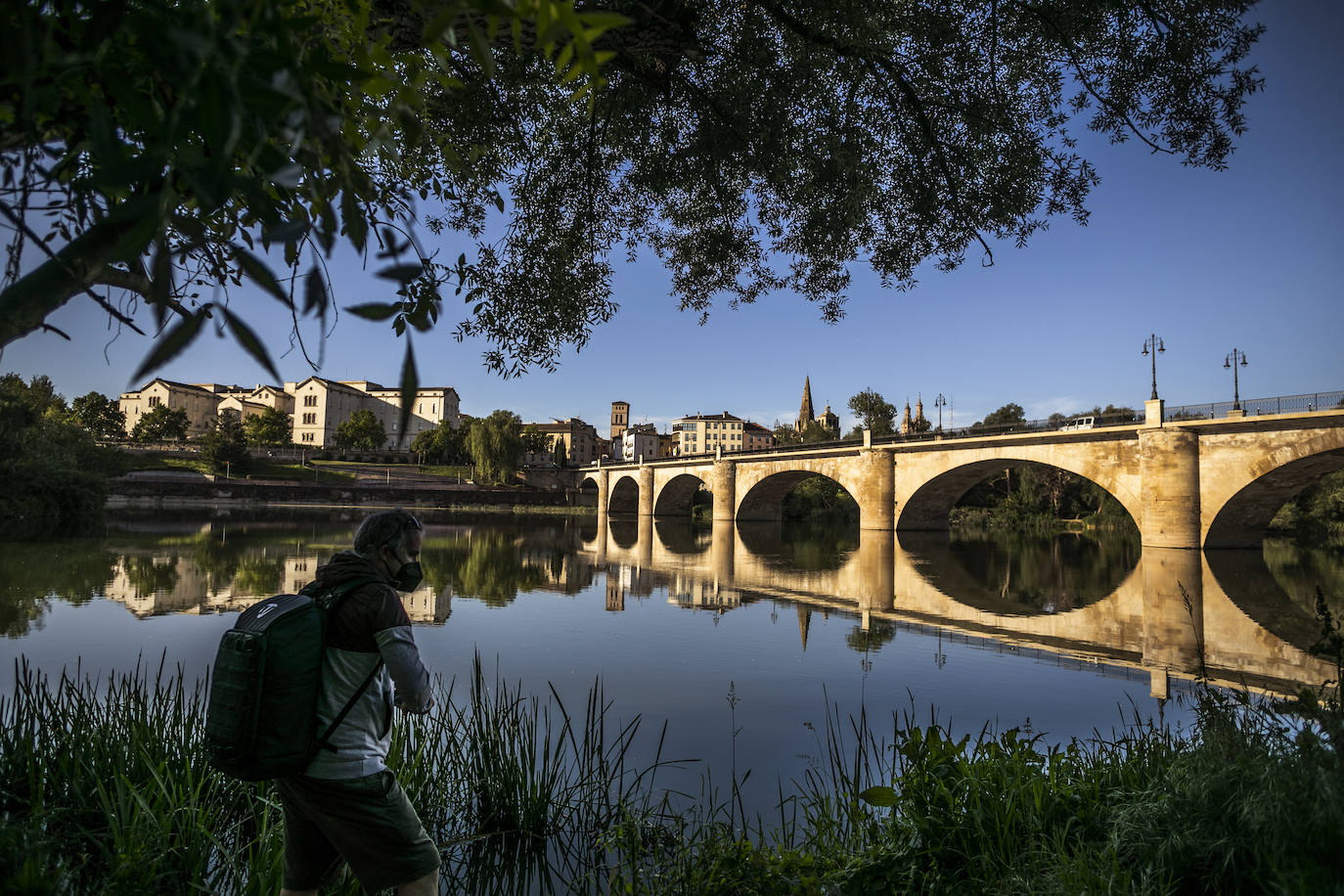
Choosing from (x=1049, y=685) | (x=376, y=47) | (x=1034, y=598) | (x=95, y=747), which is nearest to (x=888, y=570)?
(x=1034, y=598)

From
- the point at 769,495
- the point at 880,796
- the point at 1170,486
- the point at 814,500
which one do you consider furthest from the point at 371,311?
the point at 814,500

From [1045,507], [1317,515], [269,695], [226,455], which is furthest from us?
[226,455]

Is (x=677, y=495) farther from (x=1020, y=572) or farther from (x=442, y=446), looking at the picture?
(x=1020, y=572)

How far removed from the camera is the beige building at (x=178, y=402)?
79.6 metres

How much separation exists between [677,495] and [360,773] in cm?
5215

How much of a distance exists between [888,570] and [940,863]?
53.8ft

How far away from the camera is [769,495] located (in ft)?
148

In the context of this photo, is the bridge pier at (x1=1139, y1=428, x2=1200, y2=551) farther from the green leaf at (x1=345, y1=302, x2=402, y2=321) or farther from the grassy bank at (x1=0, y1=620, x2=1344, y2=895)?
the green leaf at (x1=345, y1=302, x2=402, y2=321)

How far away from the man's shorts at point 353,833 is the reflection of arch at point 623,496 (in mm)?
57139

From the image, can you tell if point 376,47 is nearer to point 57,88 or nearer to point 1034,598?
point 57,88

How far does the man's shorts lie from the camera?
2.13 meters

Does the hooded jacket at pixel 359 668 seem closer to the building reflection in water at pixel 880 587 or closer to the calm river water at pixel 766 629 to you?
the calm river water at pixel 766 629

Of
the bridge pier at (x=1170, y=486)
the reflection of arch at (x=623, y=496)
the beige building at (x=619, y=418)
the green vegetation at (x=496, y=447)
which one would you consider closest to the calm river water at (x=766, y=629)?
the bridge pier at (x=1170, y=486)

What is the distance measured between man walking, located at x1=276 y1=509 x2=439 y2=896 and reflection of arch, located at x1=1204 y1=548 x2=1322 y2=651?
27.4 ft
